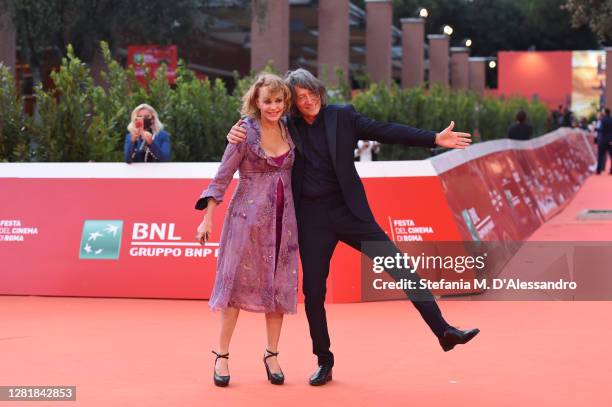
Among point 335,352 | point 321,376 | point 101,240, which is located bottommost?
point 335,352

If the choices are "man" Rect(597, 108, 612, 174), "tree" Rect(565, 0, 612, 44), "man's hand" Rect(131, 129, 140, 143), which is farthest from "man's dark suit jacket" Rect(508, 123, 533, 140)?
"man's hand" Rect(131, 129, 140, 143)

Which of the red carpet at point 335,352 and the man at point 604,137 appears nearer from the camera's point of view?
the red carpet at point 335,352

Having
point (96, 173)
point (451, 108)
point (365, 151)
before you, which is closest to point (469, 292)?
point (96, 173)

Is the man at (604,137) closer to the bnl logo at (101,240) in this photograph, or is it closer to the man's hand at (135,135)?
the man's hand at (135,135)

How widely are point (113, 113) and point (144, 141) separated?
332 cm

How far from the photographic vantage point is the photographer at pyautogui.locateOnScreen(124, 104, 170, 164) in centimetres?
1360

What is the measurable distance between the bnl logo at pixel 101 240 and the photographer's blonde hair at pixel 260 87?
15.4 feet

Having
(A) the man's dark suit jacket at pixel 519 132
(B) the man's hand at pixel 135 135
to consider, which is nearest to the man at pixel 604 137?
(A) the man's dark suit jacket at pixel 519 132

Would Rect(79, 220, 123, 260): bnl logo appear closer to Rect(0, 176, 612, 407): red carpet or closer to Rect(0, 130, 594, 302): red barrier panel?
Rect(0, 130, 594, 302): red barrier panel

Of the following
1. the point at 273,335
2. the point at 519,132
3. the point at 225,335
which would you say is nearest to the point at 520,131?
the point at 519,132

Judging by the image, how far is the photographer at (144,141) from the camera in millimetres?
13602

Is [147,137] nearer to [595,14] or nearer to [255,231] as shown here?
[255,231]

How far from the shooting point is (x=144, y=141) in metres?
13.7

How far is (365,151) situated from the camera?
21750 mm
